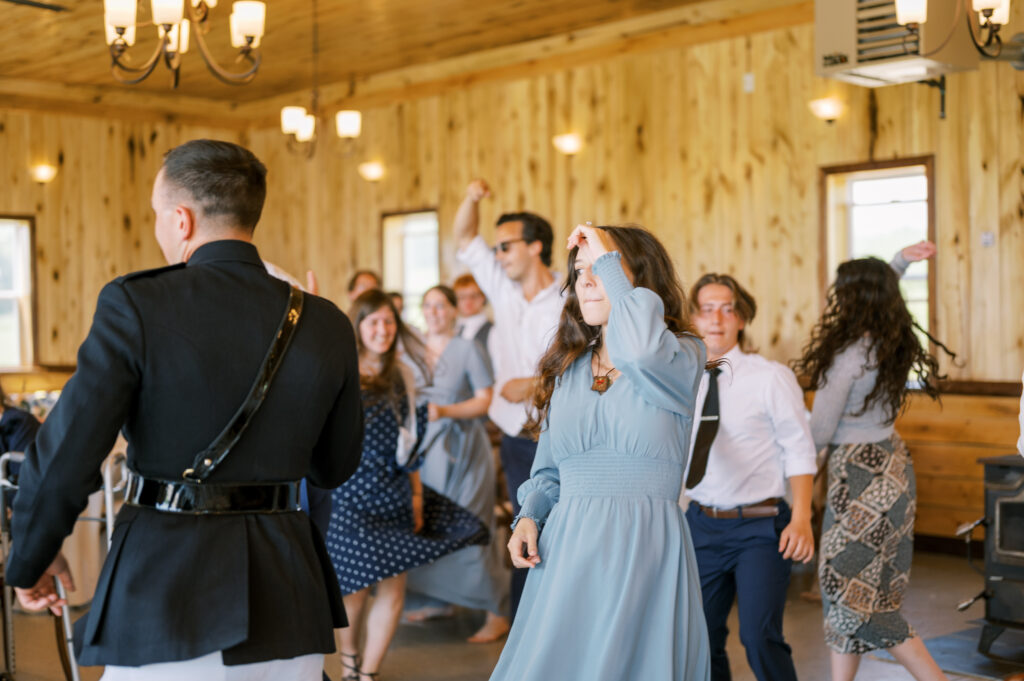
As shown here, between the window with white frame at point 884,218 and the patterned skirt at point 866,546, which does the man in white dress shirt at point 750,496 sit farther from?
the window with white frame at point 884,218

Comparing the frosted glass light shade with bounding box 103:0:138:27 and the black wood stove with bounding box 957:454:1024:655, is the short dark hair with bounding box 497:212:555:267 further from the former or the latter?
the frosted glass light shade with bounding box 103:0:138:27

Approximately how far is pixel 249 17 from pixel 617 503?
4271 millimetres

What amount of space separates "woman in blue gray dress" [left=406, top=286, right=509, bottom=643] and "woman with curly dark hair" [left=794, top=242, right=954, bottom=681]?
1690 millimetres

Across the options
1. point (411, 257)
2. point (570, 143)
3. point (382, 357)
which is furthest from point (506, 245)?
point (411, 257)

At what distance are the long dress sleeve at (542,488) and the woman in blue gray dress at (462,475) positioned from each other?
7.46 feet

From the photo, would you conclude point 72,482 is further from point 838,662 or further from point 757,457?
point 838,662

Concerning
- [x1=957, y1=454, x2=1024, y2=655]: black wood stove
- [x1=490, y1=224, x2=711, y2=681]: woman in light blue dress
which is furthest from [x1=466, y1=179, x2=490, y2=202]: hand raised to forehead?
[x1=957, y1=454, x2=1024, y2=655]: black wood stove

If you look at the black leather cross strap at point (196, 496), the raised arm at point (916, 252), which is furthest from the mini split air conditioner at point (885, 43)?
the black leather cross strap at point (196, 496)

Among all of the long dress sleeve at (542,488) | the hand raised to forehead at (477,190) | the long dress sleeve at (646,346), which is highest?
the hand raised to forehead at (477,190)

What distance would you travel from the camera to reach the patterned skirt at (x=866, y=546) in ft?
12.5

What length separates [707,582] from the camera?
3.50 metres

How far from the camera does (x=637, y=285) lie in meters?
2.54

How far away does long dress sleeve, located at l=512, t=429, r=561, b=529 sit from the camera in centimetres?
254

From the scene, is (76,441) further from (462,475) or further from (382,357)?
(462,475)
